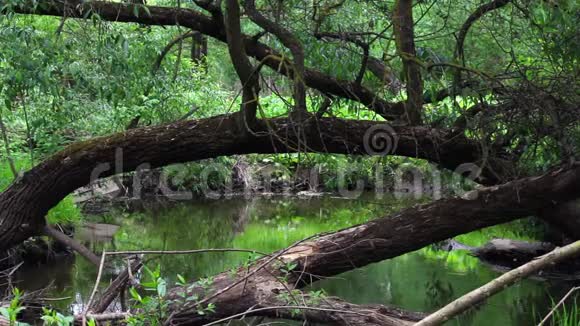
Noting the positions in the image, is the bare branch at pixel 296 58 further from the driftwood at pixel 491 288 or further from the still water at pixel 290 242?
the driftwood at pixel 491 288

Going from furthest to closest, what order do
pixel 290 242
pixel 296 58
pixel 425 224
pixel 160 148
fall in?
pixel 290 242, pixel 160 148, pixel 425 224, pixel 296 58

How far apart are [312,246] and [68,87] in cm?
340

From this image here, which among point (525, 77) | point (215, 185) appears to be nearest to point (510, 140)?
point (525, 77)

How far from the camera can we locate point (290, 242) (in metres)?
9.80

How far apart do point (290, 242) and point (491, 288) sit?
741cm

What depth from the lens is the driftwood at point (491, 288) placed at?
7.48 feet

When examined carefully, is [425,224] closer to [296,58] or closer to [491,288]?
[296,58]

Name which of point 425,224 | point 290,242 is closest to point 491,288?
point 425,224

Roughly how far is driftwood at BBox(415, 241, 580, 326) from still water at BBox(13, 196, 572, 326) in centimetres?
155

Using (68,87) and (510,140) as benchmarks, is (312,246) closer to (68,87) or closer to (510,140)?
(510,140)

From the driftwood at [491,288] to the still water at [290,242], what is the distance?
1.55 m

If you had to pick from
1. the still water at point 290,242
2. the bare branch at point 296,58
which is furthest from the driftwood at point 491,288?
the bare branch at point 296,58

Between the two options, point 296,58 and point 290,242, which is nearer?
point 296,58

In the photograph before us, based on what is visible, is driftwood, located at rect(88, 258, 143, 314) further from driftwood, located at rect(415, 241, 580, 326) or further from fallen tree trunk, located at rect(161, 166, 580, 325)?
driftwood, located at rect(415, 241, 580, 326)
